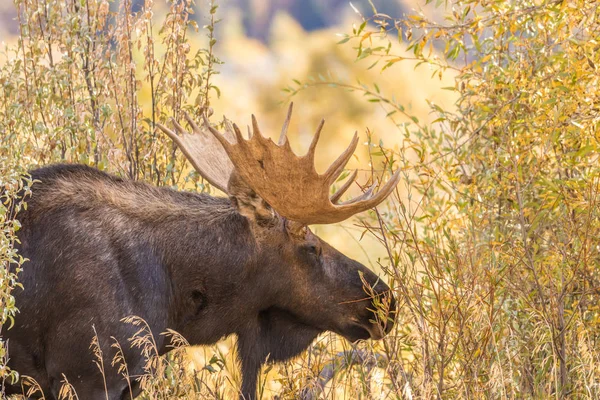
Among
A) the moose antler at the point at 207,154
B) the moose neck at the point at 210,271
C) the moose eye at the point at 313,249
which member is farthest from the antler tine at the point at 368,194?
the moose antler at the point at 207,154

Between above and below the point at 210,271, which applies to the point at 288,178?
above

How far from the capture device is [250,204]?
17.9ft

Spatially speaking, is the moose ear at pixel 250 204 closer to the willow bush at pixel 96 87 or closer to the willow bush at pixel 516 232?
the willow bush at pixel 516 232

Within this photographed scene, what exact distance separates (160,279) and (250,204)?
68 centimetres

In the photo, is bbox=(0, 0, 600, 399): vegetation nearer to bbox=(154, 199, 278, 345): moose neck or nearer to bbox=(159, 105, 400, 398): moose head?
bbox=(159, 105, 400, 398): moose head

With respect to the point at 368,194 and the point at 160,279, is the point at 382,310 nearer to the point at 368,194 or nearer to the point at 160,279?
the point at 368,194

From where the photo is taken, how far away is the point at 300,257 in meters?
5.47

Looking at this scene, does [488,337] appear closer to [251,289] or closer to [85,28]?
[251,289]

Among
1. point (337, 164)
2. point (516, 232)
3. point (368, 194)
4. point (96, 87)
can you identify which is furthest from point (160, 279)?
point (516, 232)

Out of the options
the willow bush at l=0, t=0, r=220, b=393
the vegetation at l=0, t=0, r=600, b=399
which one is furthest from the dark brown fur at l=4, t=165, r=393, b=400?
the willow bush at l=0, t=0, r=220, b=393

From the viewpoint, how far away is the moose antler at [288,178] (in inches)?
203

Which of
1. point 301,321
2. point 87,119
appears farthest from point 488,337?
point 87,119

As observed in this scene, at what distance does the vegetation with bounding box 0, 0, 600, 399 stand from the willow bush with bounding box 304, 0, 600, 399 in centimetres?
2

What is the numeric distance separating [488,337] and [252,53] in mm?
27291
